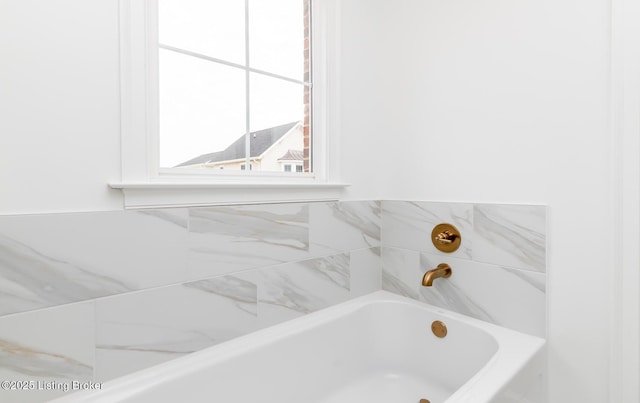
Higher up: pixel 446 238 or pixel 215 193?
pixel 215 193

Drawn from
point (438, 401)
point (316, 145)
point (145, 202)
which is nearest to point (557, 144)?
point (316, 145)

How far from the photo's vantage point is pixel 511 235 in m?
1.23

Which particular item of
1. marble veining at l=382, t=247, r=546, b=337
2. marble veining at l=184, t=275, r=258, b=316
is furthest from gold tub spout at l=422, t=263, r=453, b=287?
marble veining at l=184, t=275, r=258, b=316

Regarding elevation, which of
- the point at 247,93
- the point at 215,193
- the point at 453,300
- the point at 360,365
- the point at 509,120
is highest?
the point at 247,93

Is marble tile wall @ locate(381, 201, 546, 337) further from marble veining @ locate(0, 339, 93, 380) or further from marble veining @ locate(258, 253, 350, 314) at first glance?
marble veining @ locate(0, 339, 93, 380)

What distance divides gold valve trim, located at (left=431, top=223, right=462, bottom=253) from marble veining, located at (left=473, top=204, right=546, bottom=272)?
8 cm

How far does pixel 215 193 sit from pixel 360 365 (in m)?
0.98

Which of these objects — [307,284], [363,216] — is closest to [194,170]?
[307,284]

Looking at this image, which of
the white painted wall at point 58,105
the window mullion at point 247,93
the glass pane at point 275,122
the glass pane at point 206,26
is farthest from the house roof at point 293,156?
the white painted wall at point 58,105

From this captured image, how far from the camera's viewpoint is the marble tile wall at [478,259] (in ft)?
3.88

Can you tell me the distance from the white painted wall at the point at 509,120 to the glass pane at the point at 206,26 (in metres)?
0.49

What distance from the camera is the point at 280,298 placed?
1.24 metres

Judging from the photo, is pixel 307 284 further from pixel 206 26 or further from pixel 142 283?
pixel 206 26

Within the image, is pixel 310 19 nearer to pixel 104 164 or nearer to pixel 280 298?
pixel 104 164
